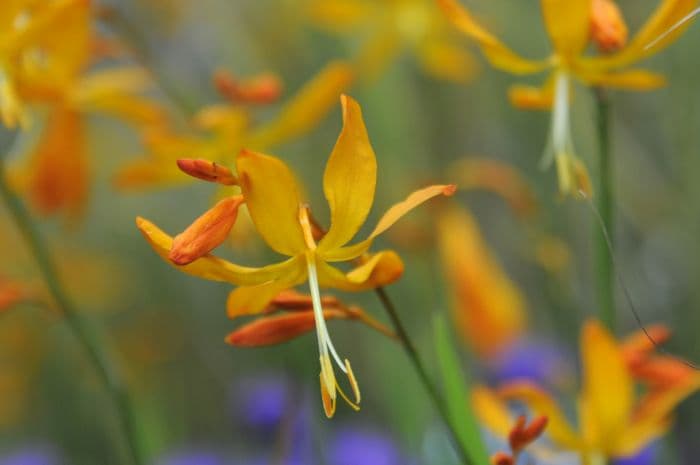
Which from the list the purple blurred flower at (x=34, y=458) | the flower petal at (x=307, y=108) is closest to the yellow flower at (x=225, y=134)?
the flower petal at (x=307, y=108)

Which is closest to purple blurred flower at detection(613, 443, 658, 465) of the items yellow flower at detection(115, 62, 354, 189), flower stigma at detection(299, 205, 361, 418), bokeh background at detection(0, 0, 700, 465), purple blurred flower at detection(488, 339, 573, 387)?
bokeh background at detection(0, 0, 700, 465)

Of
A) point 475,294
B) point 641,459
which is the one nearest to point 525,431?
point 641,459

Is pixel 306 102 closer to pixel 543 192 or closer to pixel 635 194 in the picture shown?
pixel 543 192

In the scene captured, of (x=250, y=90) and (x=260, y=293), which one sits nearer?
(x=260, y=293)

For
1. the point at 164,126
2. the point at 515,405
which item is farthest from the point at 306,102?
the point at 515,405

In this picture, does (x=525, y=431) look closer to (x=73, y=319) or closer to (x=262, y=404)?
(x=73, y=319)
